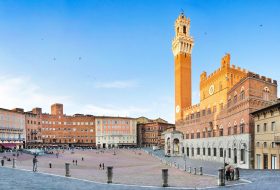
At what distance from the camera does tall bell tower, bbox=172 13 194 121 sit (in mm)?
79812

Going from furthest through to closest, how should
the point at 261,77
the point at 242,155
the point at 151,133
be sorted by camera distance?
1. the point at 151,133
2. the point at 242,155
3. the point at 261,77

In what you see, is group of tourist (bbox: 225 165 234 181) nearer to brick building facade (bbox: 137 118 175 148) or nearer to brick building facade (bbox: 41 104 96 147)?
brick building facade (bbox: 137 118 175 148)

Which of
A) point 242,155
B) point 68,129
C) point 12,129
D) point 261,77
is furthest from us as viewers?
point 68,129

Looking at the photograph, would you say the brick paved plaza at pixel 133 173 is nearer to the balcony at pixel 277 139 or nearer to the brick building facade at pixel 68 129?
the balcony at pixel 277 139

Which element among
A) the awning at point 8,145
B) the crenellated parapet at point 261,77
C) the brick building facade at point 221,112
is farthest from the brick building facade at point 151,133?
the crenellated parapet at point 261,77

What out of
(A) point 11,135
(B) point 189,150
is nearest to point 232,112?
(B) point 189,150

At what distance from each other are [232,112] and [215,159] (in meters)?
12.4

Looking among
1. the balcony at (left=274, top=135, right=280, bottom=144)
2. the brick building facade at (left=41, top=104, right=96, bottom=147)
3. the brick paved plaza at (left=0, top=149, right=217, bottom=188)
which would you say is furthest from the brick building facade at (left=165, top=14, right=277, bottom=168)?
the brick building facade at (left=41, top=104, right=96, bottom=147)

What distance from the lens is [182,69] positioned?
79.8 meters

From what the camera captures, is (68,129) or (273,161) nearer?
(273,161)

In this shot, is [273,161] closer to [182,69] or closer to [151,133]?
[182,69]

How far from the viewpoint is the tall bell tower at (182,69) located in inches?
3142

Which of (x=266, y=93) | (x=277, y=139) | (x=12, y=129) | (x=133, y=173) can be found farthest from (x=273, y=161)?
(x=12, y=129)

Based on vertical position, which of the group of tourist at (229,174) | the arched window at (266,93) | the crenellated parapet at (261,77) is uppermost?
the crenellated parapet at (261,77)
